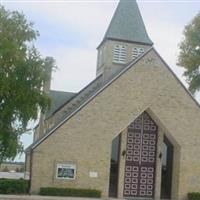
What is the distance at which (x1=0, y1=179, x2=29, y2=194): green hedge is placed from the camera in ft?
101

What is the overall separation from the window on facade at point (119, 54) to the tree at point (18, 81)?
2018 cm

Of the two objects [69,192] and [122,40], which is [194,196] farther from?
[122,40]

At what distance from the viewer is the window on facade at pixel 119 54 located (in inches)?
1854

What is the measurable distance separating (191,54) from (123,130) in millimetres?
12758

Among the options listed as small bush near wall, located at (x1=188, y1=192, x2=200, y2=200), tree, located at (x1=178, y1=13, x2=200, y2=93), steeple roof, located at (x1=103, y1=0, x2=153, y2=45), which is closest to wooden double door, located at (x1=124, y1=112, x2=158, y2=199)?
small bush near wall, located at (x1=188, y1=192, x2=200, y2=200)

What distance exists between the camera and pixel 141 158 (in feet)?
116

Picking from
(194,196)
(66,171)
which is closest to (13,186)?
(66,171)

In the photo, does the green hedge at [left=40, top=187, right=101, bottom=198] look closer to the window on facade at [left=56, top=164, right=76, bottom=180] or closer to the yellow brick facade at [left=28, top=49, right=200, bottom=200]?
the yellow brick facade at [left=28, top=49, right=200, bottom=200]

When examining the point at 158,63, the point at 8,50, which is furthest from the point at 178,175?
the point at 8,50

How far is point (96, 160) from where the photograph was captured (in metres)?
33.0

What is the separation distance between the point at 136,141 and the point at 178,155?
116 inches

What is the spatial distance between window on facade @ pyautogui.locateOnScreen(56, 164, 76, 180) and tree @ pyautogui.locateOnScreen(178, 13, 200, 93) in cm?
1621

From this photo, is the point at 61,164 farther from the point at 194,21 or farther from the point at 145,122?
the point at 194,21

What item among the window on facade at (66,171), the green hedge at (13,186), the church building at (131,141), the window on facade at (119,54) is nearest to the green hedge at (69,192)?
the church building at (131,141)
